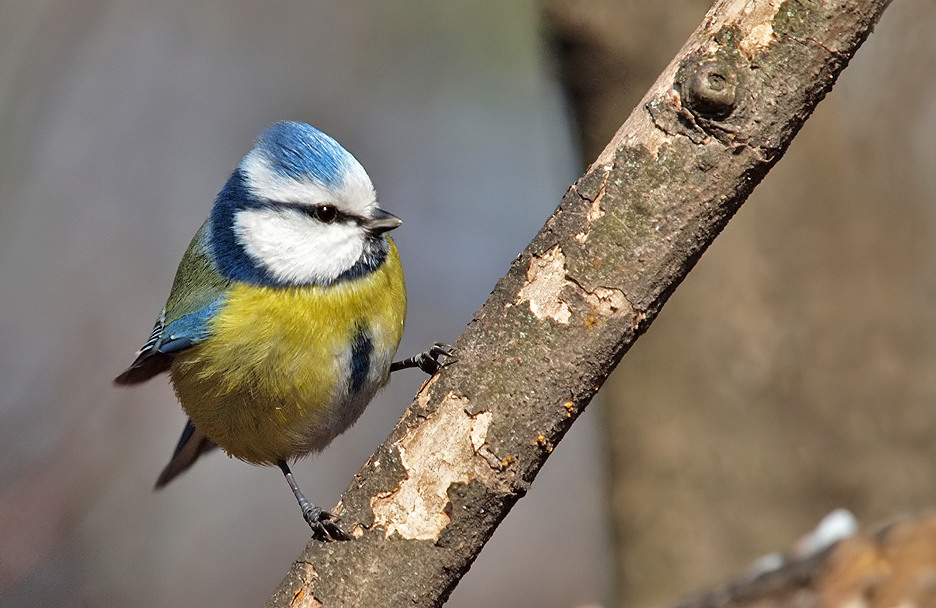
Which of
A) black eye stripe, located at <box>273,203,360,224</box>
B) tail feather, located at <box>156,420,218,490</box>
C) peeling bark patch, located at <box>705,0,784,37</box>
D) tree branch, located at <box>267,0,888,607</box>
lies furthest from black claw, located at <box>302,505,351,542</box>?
tail feather, located at <box>156,420,218,490</box>

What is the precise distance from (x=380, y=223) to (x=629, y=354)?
1.50 metres

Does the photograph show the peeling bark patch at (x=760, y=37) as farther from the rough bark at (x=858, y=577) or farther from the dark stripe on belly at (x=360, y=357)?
the dark stripe on belly at (x=360, y=357)

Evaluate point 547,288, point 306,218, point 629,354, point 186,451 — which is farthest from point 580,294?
point 629,354

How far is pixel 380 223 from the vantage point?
1889mm

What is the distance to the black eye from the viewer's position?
1900 mm

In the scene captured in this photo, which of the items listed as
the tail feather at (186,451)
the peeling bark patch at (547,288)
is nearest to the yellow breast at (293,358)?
Result: the tail feather at (186,451)

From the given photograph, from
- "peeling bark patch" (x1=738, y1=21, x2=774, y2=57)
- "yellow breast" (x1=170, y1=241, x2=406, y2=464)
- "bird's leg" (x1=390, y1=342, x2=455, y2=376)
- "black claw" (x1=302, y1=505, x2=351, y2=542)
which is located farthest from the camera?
"yellow breast" (x1=170, y1=241, x2=406, y2=464)

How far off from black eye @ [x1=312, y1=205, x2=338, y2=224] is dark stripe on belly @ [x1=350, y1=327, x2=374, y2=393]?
25cm

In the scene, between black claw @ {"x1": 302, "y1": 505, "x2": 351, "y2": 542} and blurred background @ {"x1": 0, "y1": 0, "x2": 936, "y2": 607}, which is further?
blurred background @ {"x1": 0, "y1": 0, "x2": 936, "y2": 607}

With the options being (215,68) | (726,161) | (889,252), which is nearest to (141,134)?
(215,68)

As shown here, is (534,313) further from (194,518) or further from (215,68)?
(215,68)

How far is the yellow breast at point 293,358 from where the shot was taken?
1.80m

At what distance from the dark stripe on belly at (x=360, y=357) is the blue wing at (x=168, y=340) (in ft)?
1.01

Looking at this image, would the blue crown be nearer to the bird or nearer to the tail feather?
the bird
